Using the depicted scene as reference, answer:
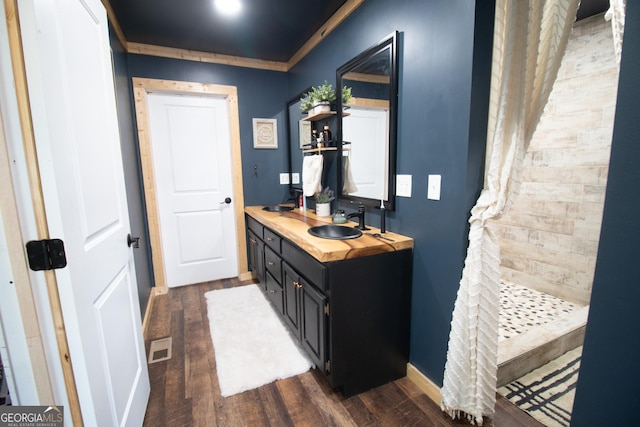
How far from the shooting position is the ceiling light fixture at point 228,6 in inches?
83.0

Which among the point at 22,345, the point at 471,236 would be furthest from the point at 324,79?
the point at 22,345

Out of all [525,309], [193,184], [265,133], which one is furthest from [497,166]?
[193,184]

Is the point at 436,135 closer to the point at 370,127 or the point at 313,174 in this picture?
the point at 370,127

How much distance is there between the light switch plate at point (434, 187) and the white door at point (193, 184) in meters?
2.47

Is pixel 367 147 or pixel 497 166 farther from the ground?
pixel 367 147

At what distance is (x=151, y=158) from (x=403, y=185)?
263 cm

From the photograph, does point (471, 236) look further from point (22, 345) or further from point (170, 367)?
point (170, 367)

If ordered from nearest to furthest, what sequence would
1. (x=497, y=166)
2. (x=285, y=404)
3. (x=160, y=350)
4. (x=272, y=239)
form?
1. (x=497, y=166)
2. (x=285, y=404)
3. (x=160, y=350)
4. (x=272, y=239)

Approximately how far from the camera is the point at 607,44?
2.27 metres

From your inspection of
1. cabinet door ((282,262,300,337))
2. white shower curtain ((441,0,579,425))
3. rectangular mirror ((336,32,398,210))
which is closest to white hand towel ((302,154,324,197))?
rectangular mirror ((336,32,398,210))

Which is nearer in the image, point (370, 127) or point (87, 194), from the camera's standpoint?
point (87, 194)

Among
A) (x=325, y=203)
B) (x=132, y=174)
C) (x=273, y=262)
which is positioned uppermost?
(x=132, y=174)

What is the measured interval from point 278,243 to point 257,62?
227 cm

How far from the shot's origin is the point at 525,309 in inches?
96.5
